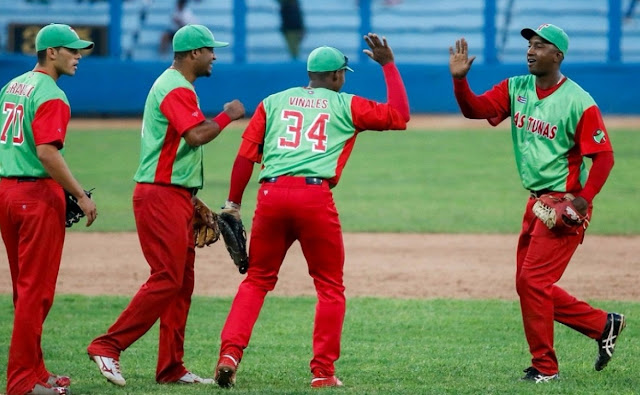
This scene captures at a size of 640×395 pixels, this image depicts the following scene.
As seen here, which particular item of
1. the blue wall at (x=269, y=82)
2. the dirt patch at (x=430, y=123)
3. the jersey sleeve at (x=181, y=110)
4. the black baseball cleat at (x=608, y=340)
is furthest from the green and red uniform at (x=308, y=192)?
the dirt patch at (x=430, y=123)

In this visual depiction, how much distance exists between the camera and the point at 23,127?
605 centimetres

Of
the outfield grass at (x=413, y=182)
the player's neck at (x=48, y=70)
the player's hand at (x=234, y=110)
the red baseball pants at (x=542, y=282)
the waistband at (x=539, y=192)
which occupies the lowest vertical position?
the outfield grass at (x=413, y=182)

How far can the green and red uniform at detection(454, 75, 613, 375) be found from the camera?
6.60 m

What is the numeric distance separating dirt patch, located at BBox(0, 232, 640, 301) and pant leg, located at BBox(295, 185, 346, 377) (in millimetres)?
3651

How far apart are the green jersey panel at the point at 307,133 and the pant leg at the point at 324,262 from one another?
0.50ft

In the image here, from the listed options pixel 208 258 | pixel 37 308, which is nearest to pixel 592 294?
pixel 208 258

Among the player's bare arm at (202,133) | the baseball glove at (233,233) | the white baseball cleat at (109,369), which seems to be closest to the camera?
the player's bare arm at (202,133)

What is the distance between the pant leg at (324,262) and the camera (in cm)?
641

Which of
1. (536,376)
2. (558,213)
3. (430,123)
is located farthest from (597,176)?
(430,123)

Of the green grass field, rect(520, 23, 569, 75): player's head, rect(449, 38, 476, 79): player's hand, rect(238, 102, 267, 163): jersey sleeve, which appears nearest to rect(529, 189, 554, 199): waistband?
rect(520, 23, 569, 75): player's head

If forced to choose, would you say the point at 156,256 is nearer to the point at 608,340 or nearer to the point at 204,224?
the point at 204,224

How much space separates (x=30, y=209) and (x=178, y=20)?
20688 millimetres

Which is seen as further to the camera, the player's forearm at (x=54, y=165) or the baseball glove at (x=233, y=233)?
the baseball glove at (x=233, y=233)

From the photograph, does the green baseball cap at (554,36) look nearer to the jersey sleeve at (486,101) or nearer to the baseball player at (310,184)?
the jersey sleeve at (486,101)
